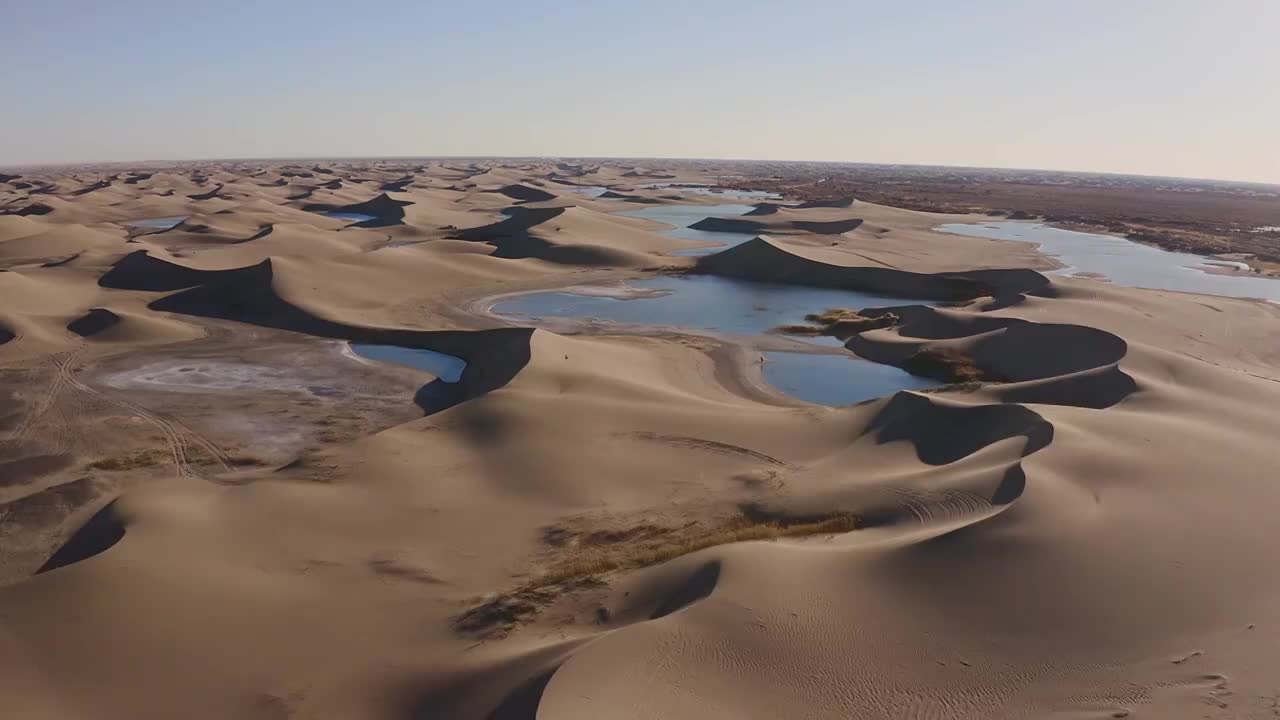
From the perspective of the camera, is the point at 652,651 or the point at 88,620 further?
the point at 88,620

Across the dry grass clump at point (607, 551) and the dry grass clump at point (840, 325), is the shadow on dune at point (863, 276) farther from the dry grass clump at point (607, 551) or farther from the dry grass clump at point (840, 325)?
the dry grass clump at point (607, 551)

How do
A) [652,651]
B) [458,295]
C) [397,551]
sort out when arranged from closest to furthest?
[652,651]
[397,551]
[458,295]

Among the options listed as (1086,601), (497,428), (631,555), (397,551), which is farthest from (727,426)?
(1086,601)

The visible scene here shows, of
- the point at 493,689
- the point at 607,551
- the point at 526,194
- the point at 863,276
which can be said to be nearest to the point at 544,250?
the point at 863,276

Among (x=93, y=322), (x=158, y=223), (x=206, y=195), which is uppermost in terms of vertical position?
(x=206, y=195)

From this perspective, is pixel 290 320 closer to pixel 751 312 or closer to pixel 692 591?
pixel 751 312

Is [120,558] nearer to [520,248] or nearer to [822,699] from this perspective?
[822,699]
